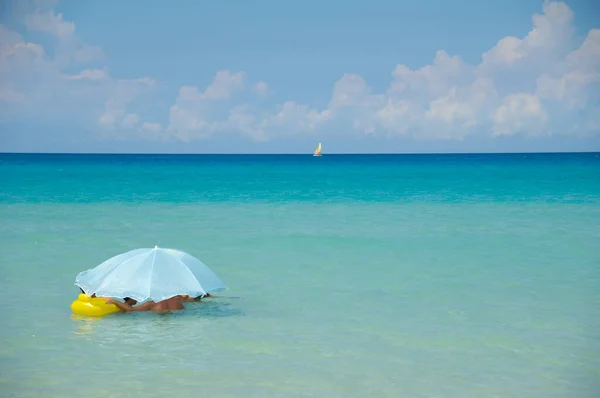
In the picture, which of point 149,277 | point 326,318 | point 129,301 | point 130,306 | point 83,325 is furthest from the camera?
point 129,301

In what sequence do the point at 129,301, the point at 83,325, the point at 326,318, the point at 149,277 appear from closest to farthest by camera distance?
the point at 83,325
the point at 149,277
the point at 326,318
the point at 129,301

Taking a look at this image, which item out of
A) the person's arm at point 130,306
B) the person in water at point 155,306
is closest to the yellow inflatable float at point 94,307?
the person's arm at point 130,306

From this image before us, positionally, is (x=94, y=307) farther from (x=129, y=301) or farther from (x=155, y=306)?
(x=155, y=306)

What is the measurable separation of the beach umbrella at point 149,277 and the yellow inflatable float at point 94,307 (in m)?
0.20

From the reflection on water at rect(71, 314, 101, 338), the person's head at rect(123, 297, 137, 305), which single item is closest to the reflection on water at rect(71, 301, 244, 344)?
the reflection on water at rect(71, 314, 101, 338)

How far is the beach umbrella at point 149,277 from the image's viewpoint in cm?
1105

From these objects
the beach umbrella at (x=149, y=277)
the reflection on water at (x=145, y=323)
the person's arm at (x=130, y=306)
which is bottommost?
the reflection on water at (x=145, y=323)

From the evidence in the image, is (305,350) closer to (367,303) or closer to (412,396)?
(412,396)

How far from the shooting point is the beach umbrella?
435 inches

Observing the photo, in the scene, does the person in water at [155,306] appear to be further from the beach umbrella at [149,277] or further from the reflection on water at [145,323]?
the beach umbrella at [149,277]

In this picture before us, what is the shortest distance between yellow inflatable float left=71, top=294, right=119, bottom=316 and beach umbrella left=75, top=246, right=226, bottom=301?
197 mm

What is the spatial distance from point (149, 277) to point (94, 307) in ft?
3.30

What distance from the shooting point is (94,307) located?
37.6 ft

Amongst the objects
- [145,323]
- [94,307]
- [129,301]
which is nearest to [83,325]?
[94,307]
